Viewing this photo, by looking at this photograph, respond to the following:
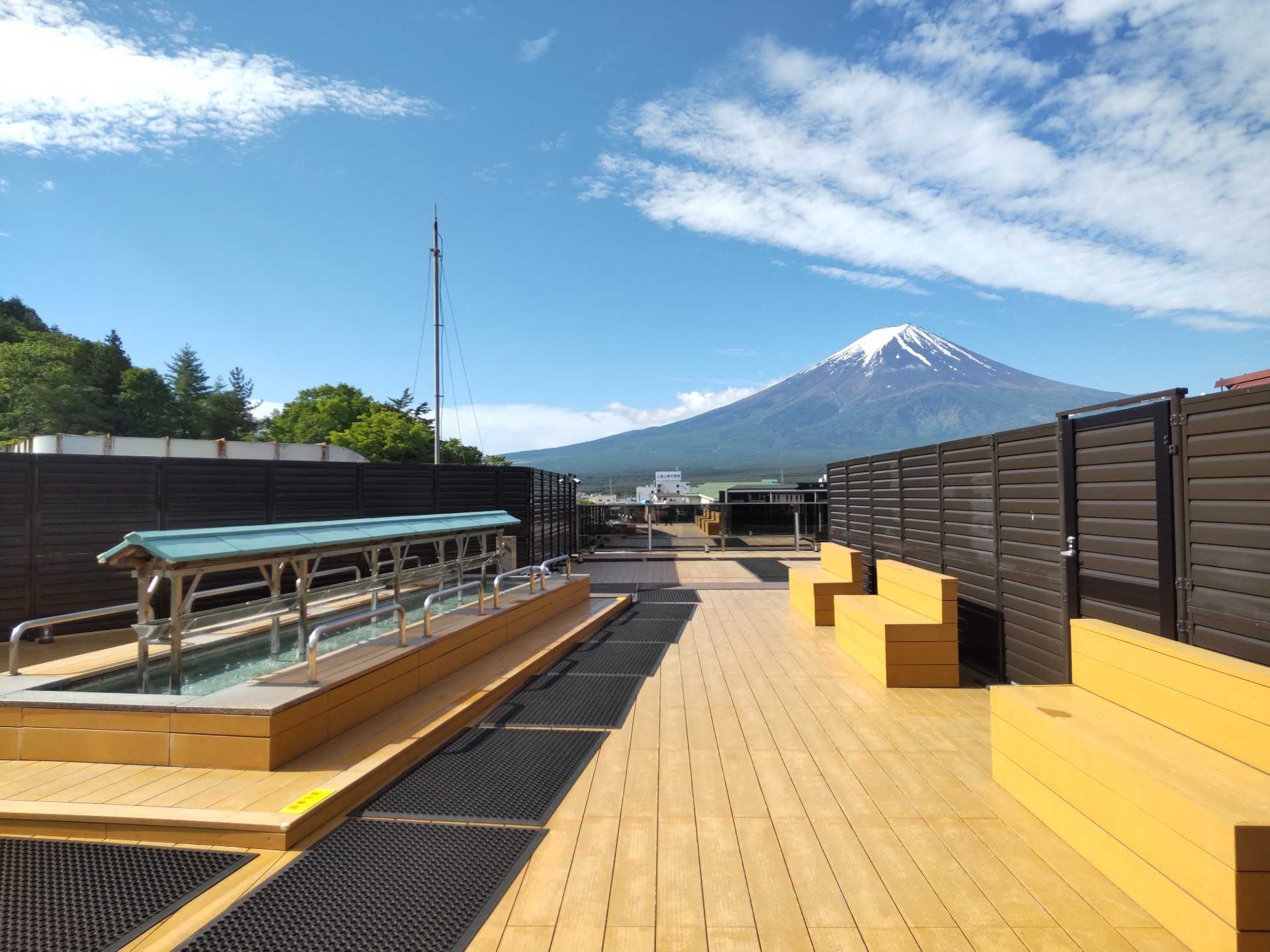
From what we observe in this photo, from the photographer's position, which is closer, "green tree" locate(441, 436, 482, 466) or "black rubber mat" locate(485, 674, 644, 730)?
"black rubber mat" locate(485, 674, 644, 730)

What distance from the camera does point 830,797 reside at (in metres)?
3.02

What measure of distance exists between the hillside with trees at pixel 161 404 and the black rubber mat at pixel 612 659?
20790 mm

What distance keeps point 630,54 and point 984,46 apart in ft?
23.2

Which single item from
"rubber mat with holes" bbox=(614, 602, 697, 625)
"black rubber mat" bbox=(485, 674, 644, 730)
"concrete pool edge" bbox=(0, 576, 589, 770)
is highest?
"concrete pool edge" bbox=(0, 576, 589, 770)

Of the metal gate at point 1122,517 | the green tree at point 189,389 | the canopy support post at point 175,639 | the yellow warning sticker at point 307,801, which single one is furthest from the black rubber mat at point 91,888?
the green tree at point 189,389

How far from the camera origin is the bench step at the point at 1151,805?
1713 millimetres

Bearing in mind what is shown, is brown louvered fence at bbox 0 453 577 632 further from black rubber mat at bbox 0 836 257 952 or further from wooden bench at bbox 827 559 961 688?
wooden bench at bbox 827 559 961 688

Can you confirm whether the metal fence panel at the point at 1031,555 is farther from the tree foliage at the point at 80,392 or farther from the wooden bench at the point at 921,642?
the tree foliage at the point at 80,392

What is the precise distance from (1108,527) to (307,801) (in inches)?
185

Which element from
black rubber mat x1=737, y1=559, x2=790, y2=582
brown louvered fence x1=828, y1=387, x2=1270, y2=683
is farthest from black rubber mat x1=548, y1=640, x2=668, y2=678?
black rubber mat x1=737, y1=559, x2=790, y2=582

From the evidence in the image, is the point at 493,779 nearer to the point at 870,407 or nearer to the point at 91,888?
the point at 91,888

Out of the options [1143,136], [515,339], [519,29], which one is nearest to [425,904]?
[1143,136]

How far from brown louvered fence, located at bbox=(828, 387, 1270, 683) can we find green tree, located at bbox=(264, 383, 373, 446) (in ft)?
171

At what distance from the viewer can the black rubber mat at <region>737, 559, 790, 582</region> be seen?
12492 mm
